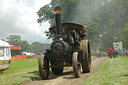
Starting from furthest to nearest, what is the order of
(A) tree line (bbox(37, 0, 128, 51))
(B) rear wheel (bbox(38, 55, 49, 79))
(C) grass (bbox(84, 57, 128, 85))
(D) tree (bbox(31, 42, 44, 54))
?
(D) tree (bbox(31, 42, 44, 54)), (A) tree line (bbox(37, 0, 128, 51)), (B) rear wheel (bbox(38, 55, 49, 79)), (C) grass (bbox(84, 57, 128, 85))

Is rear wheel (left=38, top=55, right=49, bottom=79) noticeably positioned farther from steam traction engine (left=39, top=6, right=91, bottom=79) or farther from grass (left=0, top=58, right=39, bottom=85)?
grass (left=0, top=58, right=39, bottom=85)

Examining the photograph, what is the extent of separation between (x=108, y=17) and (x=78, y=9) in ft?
55.9

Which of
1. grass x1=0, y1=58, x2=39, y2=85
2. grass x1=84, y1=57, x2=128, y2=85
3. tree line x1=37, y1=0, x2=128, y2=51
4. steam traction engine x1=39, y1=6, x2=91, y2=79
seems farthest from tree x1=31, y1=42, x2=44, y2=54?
grass x1=84, y1=57, x2=128, y2=85

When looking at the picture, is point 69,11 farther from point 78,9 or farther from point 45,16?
point 45,16

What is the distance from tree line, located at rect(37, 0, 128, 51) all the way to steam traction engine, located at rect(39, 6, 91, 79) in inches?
1084

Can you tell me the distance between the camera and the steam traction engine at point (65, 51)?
31.9 feet

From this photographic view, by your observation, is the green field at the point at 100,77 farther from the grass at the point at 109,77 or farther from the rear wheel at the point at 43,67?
the rear wheel at the point at 43,67

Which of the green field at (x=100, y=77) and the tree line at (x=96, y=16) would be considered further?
the tree line at (x=96, y=16)

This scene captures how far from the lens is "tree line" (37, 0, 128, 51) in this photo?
4244cm

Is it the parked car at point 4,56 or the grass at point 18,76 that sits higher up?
the parked car at point 4,56

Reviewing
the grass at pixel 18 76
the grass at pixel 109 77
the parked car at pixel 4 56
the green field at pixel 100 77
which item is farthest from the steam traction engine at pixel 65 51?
the parked car at pixel 4 56

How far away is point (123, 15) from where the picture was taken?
2105 inches

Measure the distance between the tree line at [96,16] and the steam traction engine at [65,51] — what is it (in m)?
27.5

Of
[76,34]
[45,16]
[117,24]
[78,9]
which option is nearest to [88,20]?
[78,9]
